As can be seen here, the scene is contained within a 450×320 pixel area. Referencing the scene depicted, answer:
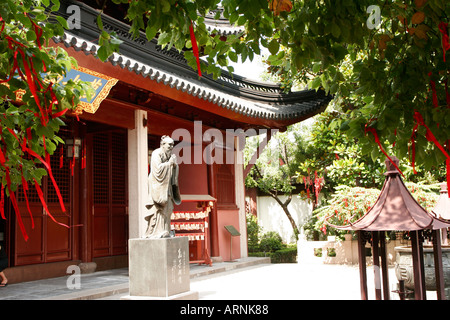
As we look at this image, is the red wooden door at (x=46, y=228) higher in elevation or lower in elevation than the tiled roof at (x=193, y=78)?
lower

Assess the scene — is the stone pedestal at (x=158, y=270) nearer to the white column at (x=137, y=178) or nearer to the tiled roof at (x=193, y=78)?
the white column at (x=137, y=178)

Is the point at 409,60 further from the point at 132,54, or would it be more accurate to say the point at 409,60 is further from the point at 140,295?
the point at 132,54

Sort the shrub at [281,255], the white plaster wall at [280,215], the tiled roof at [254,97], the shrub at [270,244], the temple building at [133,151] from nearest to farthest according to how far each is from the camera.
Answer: the temple building at [133,151] → the tiled roof at [254,97] → the shrub at [281,255] → the shrub at [270,244] → the white plaster wall at [280,215]

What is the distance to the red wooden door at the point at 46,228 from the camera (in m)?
7.93

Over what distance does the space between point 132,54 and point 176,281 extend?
4.72 m

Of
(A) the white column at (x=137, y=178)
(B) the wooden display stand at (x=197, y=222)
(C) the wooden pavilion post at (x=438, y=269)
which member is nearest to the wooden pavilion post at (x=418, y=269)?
(C) the wooden pavilion post at (x=438, y=269)

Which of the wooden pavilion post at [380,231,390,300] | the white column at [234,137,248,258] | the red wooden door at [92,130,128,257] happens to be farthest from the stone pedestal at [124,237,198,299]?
the white column at [234,137,248,258]

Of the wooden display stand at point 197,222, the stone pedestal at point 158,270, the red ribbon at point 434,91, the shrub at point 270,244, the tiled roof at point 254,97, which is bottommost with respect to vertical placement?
the shrub at point 270,244

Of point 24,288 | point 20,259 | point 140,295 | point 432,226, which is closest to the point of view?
point 432,226

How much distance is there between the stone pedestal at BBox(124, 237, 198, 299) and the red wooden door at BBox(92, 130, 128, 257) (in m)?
3.31

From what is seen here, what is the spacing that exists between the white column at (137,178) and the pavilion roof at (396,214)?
451 centimetres

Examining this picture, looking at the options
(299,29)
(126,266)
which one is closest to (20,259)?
(126,266)

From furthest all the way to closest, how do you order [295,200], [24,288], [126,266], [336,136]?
[295,200] < [336,136] < [126,266] < [24,288]

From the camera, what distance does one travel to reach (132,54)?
8.84 m
